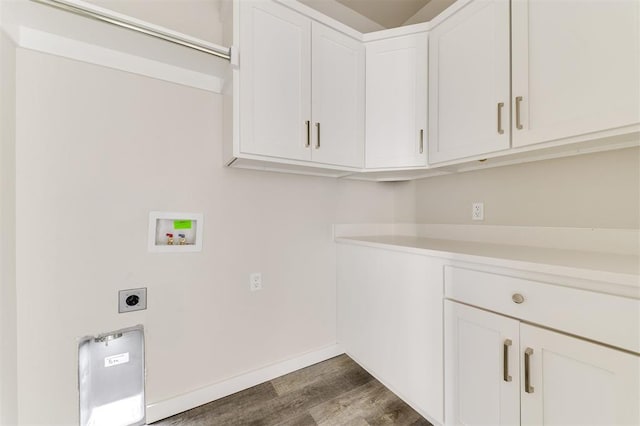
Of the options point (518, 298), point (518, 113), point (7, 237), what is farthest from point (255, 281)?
point (518, 113)

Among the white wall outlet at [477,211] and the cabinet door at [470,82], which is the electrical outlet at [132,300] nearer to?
the cabinet door at [470,82]

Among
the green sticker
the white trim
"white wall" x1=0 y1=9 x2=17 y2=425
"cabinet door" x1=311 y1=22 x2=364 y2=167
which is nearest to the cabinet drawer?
"cabinet door" x1=311 y1=22 x2=364 y2=167

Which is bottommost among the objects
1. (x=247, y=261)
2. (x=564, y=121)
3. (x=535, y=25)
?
(x=247, y=261)

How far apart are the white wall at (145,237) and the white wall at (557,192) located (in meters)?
1.05

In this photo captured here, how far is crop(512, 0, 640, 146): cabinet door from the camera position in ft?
2.96

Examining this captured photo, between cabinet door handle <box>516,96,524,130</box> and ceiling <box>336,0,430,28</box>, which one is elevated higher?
ceiling <box>336,0,430,28</box>

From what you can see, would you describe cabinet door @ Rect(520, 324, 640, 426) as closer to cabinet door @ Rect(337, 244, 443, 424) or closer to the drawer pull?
the drawer pull

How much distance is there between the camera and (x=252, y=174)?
168cm

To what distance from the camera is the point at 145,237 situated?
138cm

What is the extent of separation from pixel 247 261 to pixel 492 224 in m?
1.59

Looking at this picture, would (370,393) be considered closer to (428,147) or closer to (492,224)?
(492,224)

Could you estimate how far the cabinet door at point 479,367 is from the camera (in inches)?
39.4

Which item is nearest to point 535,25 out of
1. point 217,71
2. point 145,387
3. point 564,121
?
point 564,121

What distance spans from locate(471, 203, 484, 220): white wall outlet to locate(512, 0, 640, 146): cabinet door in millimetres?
601
